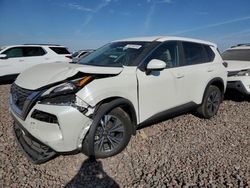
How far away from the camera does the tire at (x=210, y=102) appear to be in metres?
4.58

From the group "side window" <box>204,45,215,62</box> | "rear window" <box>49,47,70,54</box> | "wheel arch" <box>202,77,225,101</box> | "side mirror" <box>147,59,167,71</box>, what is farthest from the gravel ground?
"rear window" <box>49,47,70,54</box>

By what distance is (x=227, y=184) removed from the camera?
263 centimetres

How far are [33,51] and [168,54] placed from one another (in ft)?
25.1

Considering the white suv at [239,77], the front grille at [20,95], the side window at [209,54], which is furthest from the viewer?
the white suv at [239,77]

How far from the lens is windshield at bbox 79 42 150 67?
11.6 ft

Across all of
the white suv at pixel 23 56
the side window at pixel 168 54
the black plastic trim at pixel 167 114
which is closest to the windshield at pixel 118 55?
the side window at pixel 168 54

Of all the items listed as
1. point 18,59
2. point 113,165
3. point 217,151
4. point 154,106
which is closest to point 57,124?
point 113,165

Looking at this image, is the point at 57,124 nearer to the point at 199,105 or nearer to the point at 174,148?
the point at 174,148

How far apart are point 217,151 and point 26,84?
2895 millimetres

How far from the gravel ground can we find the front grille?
76 centimetres

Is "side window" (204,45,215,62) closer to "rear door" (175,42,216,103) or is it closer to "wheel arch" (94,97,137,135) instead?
"rear door" (175,42,216,103)

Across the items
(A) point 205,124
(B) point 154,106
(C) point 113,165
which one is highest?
(B) point 154,106

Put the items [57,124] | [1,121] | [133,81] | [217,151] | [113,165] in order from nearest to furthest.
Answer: [57,124] → [113,165] → [133,81] → [217,151] → [1,121]

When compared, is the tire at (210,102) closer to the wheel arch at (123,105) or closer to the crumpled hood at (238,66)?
the crumpled hood at (238,66)
